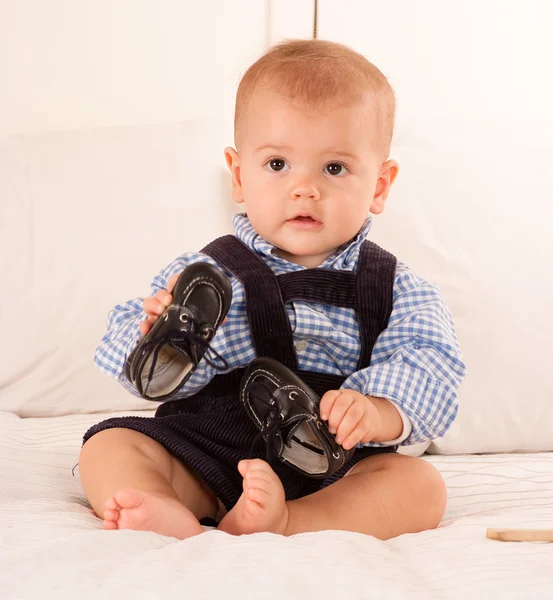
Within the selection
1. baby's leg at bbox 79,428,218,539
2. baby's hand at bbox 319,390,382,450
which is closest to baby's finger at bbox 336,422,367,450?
baby's hand at bbox 319,390,382,450

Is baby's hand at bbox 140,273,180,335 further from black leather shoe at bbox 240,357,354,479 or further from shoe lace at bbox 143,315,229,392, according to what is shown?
black leather shoe at bbox 240,357,354,479

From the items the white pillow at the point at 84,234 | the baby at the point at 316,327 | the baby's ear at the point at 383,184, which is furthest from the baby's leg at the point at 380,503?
the white pillow at the point at 84,234

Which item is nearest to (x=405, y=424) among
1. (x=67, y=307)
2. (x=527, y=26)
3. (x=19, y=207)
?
(x=67, y=307)

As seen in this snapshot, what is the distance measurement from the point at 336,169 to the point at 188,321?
1.18 feet

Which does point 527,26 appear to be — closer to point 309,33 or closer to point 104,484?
point 309,33

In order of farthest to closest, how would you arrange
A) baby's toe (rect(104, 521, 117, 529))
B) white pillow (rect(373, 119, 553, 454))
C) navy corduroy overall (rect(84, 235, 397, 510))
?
white pillow (rect(373, 119, 553, 454))
navy corduroy overall (rect(84, 235, 397, 510))
baby's toe (rect(104, 521, 117, 529))

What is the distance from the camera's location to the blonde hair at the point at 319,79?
4.20 feet

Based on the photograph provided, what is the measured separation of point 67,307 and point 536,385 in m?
0.92

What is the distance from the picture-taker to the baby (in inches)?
46.0

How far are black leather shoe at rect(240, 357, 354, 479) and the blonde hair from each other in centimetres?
40

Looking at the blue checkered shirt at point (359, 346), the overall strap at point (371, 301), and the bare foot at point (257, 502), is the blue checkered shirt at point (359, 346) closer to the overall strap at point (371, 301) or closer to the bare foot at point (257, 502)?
the overall strap at point (371, 301)

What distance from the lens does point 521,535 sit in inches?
38.7

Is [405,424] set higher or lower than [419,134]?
lower

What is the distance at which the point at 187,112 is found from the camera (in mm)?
2352
